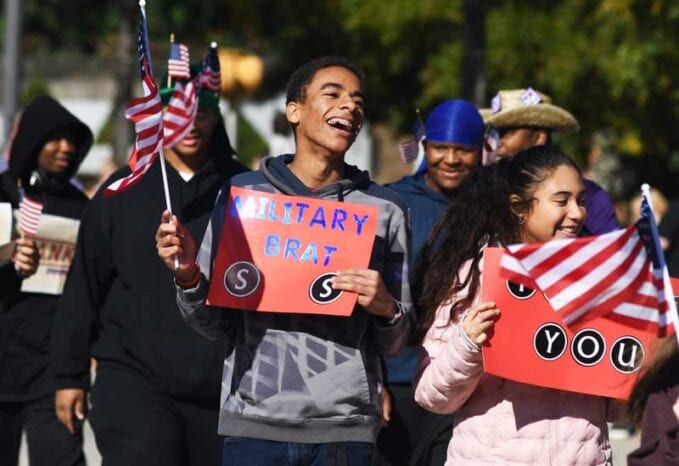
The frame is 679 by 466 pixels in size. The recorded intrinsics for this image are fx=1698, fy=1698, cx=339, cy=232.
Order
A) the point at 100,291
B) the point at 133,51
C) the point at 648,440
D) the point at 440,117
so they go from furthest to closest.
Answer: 1. the point at 133,51
2. the point at 440,117
3. the point at 100,291
4. the point at 648,440

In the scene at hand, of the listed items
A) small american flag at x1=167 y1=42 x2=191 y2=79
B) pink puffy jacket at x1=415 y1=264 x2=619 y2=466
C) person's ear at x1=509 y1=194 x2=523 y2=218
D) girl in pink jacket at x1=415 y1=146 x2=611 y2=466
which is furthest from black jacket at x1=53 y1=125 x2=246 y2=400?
person's ear at x1=509 y1=194 x2=523 y2=218

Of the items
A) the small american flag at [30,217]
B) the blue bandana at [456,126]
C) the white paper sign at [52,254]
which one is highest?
the blue bandana at [456,126]

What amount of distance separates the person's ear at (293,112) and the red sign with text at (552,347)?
828mm

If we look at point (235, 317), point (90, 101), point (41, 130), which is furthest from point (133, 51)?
point (235, 317)

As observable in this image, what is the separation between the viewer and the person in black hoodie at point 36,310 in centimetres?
758

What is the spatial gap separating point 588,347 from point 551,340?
4.5 inches

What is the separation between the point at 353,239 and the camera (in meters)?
5.24

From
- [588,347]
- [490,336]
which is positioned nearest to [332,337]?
[490,336]

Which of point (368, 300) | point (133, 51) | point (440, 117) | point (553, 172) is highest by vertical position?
point (133, 51)

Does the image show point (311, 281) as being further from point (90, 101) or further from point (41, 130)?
point (90, 101)

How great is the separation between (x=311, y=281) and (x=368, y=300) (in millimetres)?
227

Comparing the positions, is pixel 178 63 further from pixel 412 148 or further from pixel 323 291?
pixel 323 291

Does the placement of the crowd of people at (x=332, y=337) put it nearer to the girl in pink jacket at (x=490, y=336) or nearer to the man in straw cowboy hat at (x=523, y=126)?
the girl in pink jacket at (x=490, y=336)

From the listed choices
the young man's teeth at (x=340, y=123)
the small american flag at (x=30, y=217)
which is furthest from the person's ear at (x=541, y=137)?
the young man's teeth at (x=340, y=123)
